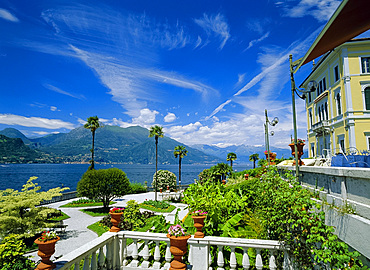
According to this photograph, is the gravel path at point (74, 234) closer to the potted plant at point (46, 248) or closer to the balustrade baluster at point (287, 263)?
the potted plant at point (46, 248)

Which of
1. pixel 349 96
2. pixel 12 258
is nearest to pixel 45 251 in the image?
pixel 12 258

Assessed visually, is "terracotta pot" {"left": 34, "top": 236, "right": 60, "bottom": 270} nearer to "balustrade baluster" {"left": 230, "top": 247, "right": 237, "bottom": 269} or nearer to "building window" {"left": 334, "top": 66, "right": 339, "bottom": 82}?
"balustrade baluster" {"left": 230, "top": 247, "right": 237, "bottom": 269}

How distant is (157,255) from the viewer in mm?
5145

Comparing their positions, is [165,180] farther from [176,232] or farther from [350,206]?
[350,206]

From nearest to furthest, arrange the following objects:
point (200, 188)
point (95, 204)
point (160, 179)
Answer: point (200, 188) → point (95, 204) → point (160, 179)

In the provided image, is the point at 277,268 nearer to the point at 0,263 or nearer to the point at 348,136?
the point at 0,263

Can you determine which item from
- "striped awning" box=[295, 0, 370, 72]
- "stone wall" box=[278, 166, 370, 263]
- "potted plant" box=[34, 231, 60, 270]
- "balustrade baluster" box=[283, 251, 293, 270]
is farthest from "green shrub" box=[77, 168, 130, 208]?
"striped awning" box=[295, 0, 370, 72]

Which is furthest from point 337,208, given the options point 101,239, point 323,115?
point 323,115

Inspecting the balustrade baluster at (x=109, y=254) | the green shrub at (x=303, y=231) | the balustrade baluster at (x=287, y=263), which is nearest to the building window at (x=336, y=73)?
the green shrub at (x=303, y=231)

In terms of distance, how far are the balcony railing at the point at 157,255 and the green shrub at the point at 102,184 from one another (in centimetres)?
1898

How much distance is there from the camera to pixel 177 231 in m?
4.75

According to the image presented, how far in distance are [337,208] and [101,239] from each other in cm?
477

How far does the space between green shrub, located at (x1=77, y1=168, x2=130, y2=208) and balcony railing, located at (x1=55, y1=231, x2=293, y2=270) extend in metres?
19.0

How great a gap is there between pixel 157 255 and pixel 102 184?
19.7 meters
